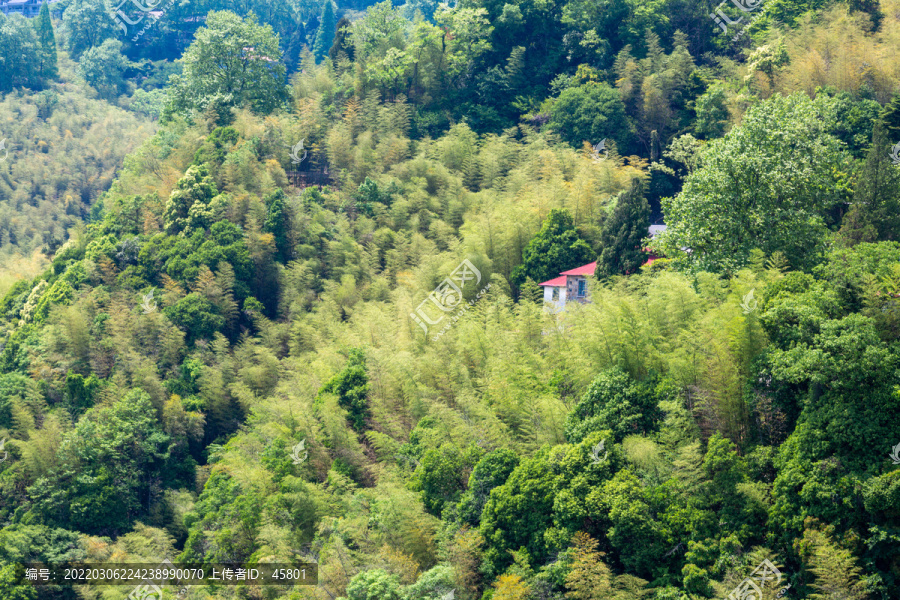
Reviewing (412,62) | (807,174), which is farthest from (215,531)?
(412,62)

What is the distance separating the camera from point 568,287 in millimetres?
23250

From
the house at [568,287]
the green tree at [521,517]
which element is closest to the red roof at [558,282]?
the house at [568,287]

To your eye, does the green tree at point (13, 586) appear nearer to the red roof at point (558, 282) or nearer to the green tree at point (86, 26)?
the red roof at point (558, 282)

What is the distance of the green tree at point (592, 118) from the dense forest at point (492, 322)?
4.9 inches

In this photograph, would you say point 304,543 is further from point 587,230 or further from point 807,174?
point 807,174

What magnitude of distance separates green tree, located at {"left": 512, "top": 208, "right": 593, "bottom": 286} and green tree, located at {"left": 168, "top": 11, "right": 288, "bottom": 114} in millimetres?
17882

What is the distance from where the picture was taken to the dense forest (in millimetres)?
14109

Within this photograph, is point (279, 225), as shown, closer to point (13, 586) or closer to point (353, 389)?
point (353, 389)

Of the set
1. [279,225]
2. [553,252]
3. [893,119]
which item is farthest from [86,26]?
[893,119]

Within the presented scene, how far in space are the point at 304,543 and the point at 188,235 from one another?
1504 centimetres

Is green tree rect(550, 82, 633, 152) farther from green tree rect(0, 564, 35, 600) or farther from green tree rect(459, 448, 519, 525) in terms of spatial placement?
green tree rect(0, 564, 35, 600)

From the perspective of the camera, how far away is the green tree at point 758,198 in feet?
59.6

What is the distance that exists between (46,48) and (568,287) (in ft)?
170

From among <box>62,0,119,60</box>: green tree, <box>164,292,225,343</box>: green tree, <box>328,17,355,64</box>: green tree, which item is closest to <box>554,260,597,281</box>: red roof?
<box>164,292,225,343</box>: green tree
